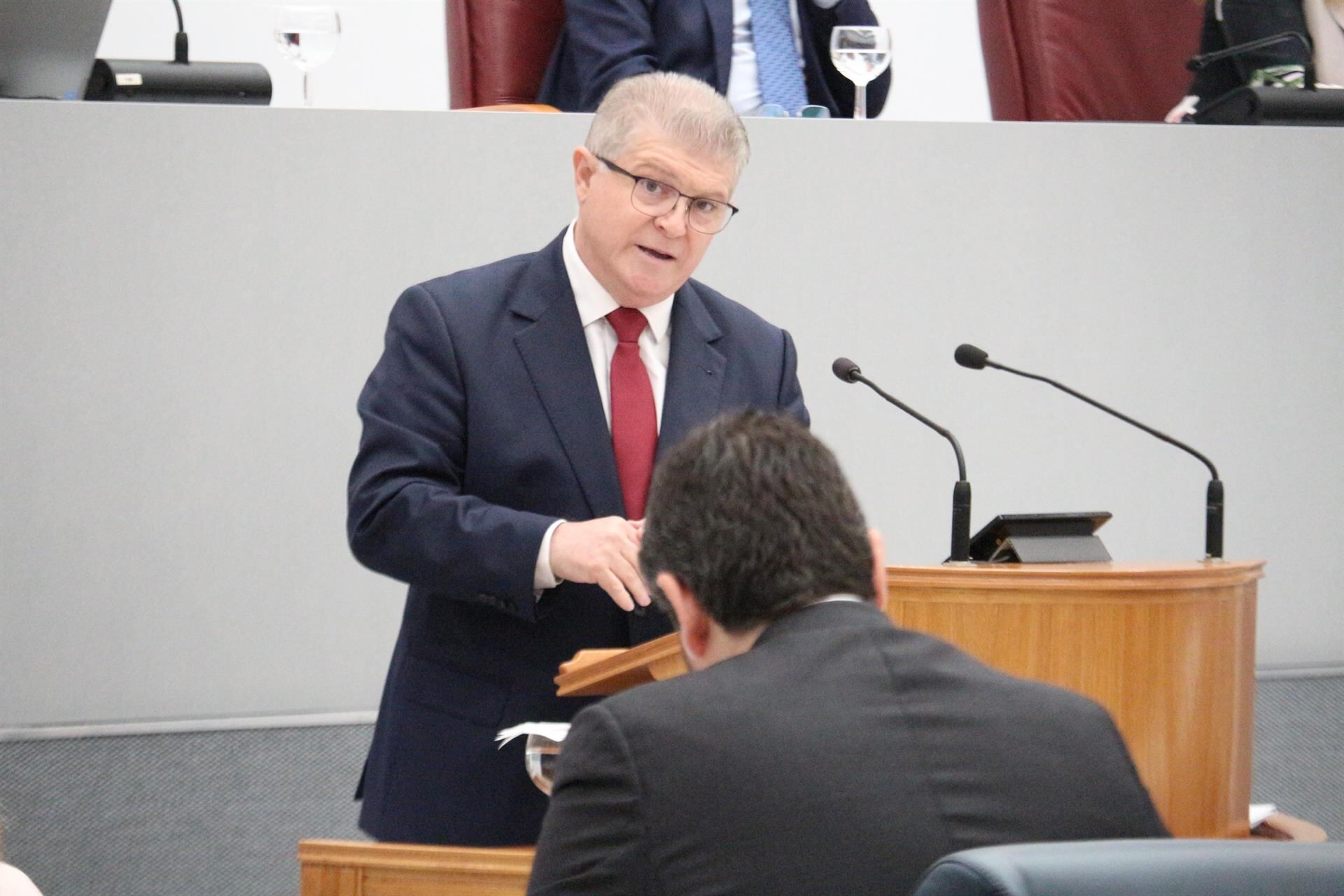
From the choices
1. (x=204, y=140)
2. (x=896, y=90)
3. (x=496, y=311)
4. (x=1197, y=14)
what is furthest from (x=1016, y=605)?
(x=896, y=90)

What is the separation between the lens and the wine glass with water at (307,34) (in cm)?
332

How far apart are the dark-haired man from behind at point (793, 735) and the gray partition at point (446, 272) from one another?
205 centimetres

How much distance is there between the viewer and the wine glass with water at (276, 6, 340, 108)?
10.9 feet

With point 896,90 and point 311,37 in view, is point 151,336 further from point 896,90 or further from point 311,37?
point 896,90

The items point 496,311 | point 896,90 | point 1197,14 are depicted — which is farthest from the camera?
point 896,90

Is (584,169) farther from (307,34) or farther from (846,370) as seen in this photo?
(307,34)

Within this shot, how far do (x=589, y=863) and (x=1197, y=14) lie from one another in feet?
12.2

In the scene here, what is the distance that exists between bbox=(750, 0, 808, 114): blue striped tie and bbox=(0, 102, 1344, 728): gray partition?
0.78 feet

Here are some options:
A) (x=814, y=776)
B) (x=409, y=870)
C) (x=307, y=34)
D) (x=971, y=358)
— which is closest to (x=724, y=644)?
(x=814, y=776)

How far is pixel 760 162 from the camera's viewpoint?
11.1 feet

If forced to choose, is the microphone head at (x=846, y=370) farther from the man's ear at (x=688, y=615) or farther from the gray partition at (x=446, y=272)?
the gray partition at (x=446, y=272)

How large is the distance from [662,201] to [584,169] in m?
0.12

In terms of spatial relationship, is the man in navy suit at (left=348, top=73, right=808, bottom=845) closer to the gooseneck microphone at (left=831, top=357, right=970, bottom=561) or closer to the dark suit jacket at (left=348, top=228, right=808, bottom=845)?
the dark suit jacket at (left=348, top=228, right=808, bottom=845)

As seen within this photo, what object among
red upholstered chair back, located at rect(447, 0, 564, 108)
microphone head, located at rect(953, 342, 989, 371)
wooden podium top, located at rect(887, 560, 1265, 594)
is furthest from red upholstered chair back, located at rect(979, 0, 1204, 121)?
wooden podium top, located at rect(887, 560, 1265, 594)
